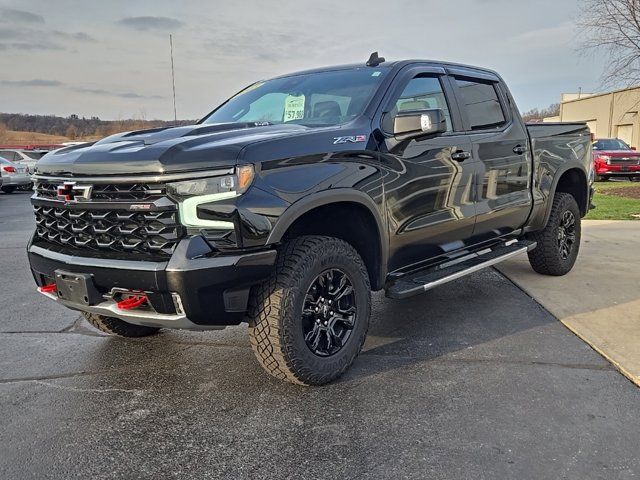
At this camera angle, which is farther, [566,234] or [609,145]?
[609,145]

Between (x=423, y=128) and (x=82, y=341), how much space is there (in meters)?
2.95

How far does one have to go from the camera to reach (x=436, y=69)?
178 inches

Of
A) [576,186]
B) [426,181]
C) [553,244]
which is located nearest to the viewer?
[426,181]

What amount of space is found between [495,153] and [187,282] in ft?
10.1

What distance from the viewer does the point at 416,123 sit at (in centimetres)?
364

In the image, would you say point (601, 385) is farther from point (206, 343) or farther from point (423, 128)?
point (206, 343)

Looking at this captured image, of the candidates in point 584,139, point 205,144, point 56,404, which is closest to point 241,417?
point 56,404

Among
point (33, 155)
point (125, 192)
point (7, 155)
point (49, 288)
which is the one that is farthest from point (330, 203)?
point (33, 155)

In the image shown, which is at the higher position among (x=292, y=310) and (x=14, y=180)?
(x=14, y=180)

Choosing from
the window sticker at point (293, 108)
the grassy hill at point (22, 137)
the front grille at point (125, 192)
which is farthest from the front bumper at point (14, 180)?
the grassy hill at point (22, 137)

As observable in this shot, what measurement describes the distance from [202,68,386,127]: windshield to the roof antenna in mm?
87

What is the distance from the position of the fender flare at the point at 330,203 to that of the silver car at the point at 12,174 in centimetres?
1908

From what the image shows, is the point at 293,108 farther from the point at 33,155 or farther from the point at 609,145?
the point at 33,155

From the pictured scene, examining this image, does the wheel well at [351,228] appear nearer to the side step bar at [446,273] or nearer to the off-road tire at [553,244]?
the side step bar at [446,273]
